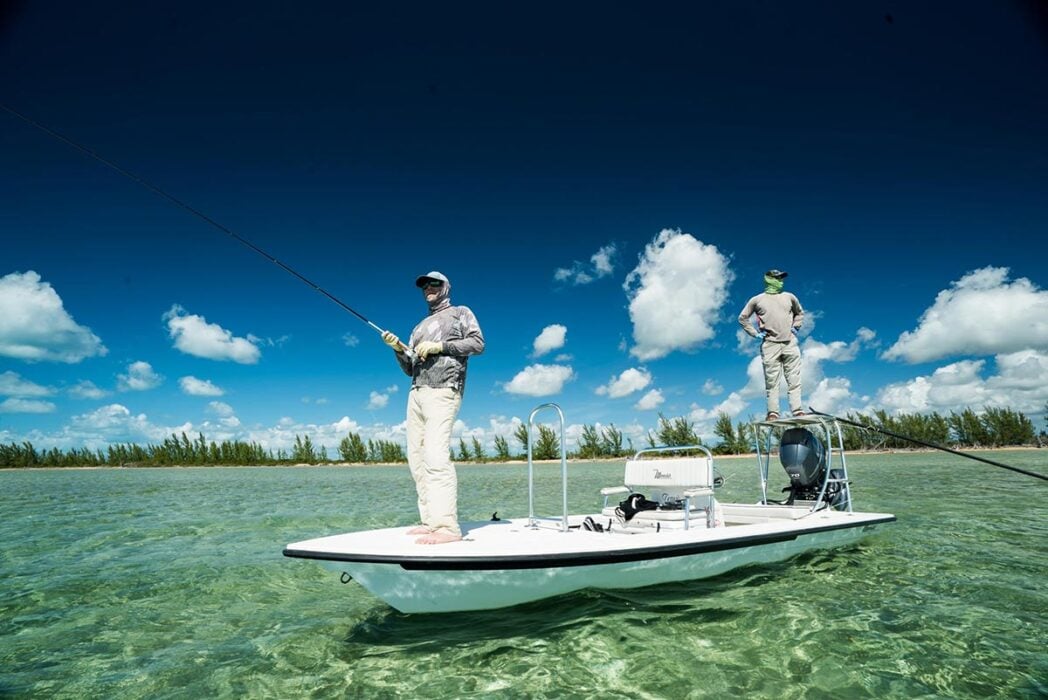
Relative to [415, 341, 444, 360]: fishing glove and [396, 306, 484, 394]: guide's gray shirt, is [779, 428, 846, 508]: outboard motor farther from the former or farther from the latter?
[415, 341, 444, 360]: fishing glove

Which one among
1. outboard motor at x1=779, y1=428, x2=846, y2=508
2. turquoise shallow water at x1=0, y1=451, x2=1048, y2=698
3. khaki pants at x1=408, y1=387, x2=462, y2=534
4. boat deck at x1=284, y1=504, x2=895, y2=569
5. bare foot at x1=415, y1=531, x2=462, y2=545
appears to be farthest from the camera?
outboard motor at x1=779, y1=428, x2=846, y2=508

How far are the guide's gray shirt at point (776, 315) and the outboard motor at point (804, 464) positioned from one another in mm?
1617

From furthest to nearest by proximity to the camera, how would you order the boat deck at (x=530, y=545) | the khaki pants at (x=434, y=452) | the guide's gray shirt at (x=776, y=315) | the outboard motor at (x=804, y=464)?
the guide's gray shirt at (x=776, y=315) → the outboard motor at (x=804, y=464) → the khaki pants at (x=434, y=452) → the boat deck at (x=530, y=545)

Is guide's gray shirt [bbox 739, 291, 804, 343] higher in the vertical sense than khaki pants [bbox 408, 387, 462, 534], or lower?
higher

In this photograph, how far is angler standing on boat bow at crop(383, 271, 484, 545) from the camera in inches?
217

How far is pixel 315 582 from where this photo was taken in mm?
7574

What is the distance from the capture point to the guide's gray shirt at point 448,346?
5.67m

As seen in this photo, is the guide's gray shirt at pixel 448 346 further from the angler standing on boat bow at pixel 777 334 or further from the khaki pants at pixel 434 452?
the angler standing on boat bow at pixel 777 334

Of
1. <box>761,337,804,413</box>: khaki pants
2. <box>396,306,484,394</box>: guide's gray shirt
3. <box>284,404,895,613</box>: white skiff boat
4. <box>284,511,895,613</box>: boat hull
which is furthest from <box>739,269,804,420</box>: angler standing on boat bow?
<box>396,306,484,394</box>: guide's gray shirt

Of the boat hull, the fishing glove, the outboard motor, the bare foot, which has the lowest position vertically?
the boat hull

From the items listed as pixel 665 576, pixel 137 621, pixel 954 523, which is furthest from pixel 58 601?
pixel 954 523

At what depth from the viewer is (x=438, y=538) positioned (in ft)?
17.8

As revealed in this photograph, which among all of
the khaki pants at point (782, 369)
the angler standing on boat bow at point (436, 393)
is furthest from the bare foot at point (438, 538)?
the khaki pants at point (782, 369)

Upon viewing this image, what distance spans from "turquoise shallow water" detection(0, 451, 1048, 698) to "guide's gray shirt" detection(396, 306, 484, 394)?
233 centimetres
